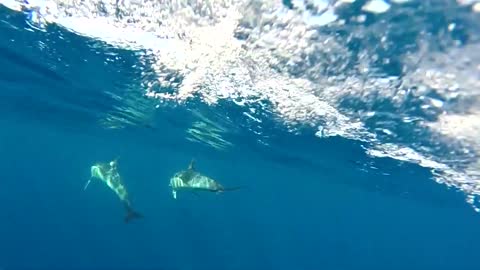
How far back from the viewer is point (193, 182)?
1102cm

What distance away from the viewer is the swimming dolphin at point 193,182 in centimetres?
1019

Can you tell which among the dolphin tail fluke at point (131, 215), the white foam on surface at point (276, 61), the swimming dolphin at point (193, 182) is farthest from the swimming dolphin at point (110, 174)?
the white foam on surface at point (276, 61)

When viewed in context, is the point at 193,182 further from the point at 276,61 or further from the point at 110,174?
the point at 110,174

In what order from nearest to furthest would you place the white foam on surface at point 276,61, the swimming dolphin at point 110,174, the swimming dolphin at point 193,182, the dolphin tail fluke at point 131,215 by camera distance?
the white foam on surface at point 276,61 < the swimming dolphin at point 193,182 < the dolphin tail fluke at point 131,215 < the swimming dolphin at point 110,174

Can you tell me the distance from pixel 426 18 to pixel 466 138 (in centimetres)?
883

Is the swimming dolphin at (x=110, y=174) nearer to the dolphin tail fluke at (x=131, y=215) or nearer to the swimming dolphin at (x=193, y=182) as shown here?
the dolphin tail fluke at (x=131, y=215)

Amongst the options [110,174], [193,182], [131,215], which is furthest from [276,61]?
[110,174]

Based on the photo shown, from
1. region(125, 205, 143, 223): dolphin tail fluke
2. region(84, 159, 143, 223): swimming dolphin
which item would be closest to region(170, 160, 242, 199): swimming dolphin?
region(125, 205, 143, 223): dolphin tail fluke

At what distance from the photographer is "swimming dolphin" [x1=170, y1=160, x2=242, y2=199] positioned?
10.2 m

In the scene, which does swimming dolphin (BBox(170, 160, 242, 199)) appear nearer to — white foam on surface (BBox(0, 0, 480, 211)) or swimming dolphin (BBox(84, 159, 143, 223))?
white foam on surface (BBox(0, 0, 480, 211))

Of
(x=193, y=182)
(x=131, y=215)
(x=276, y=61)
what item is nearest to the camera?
(x=193, y=182)

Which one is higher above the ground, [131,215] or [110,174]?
[131,215]

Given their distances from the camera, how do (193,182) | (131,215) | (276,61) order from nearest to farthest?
(193,182)
(276,61)
(131,215)

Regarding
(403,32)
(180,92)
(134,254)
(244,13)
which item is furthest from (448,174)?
(134,254)
